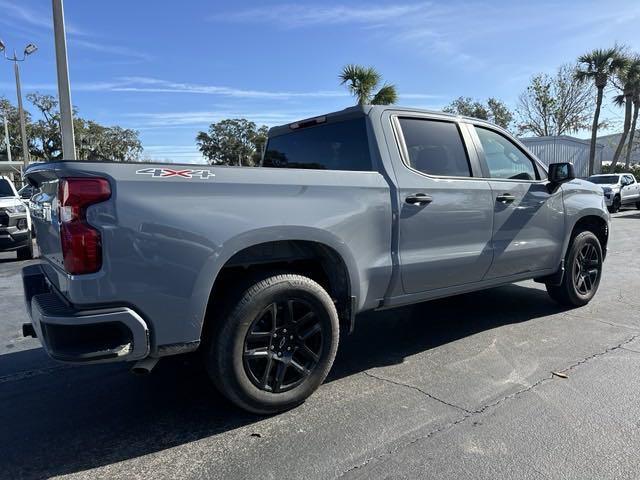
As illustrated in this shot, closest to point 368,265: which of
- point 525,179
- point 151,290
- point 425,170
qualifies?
point 425,170

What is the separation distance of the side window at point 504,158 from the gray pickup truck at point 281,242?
0.02 m

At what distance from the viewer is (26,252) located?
33.8 ft

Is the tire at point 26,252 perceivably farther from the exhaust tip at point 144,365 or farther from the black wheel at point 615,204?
the black wheel at point 615,204

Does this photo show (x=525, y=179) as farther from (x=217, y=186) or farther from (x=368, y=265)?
(x=217, y=186)

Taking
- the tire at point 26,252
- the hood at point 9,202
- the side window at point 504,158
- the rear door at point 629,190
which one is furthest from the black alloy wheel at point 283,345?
the rear door at point 629,190

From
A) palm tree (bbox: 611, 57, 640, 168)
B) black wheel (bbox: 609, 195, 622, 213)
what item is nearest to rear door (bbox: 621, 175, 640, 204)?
black wheel (bbox: 609, 195, 622, 213)

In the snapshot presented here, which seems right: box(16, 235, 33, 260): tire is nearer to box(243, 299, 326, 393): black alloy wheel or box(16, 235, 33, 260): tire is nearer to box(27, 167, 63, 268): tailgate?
box(27, 167, 63, 268): tailgate

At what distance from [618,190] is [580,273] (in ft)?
62.7

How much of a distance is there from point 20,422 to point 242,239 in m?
1.84

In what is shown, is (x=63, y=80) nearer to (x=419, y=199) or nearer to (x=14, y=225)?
(x=14, y=225)

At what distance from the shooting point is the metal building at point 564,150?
113 feet

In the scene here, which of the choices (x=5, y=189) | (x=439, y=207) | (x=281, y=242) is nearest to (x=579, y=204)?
(x=439, y=207)

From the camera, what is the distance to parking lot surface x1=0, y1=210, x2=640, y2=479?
2664 millimetres

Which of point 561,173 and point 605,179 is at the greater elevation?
point 561,173
